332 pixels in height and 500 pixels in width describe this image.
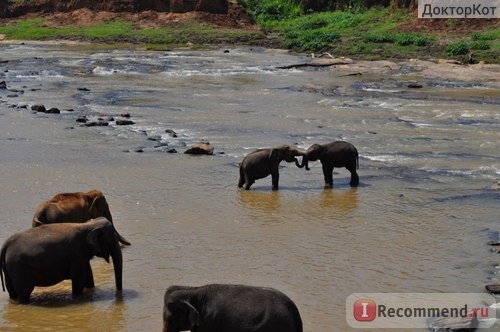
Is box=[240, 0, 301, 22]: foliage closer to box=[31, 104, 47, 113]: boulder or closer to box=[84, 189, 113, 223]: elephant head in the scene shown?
box=[31, 104, 47, 113]: boulder

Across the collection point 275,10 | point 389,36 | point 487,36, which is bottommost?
point 389,36

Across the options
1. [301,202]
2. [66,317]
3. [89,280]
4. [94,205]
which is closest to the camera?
[66,317]

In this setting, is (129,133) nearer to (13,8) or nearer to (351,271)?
(351,271)

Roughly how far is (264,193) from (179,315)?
7900mm

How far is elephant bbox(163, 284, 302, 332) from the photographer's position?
7.62 m

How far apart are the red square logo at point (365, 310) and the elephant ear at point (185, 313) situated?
2325 mm

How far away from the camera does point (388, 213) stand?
558 inches

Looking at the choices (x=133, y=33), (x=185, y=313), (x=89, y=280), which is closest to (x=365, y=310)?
(x=185, y=313)

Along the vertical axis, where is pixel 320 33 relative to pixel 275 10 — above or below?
below

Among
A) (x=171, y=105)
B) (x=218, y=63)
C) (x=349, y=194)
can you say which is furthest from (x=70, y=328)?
(x=218, y=63)

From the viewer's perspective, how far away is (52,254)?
9562 mm

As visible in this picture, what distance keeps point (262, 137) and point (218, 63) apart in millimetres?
23882

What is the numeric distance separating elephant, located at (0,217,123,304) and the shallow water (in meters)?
0.27

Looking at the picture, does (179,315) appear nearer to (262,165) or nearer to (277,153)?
(262,165)
